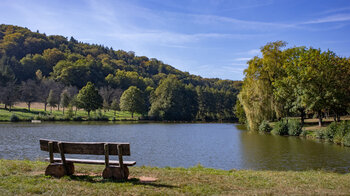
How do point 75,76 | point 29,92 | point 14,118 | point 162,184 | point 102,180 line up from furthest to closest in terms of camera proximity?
point 75,76
point 29,92
point 14,118
point 102,180
point 162,184

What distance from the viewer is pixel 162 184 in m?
8.24

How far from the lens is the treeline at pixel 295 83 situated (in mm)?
34688

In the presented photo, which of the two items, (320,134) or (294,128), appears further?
(294,128)

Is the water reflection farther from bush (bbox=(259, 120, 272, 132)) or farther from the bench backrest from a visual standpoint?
bush (bbox=(259, 120, 272, 132))

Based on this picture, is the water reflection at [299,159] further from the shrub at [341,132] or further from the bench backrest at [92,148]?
the bench backrest at [92,148]

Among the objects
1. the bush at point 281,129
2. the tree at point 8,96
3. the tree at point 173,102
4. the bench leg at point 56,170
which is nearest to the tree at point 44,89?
the tree at point 8,96

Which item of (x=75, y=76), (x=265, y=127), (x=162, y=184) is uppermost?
(x=75, y=76)

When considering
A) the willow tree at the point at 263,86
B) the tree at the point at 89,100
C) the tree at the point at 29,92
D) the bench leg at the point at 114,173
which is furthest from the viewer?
the tree at the point at 29,92

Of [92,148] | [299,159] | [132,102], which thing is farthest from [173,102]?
[92,148]

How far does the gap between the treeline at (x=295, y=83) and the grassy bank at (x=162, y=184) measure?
2799 centimetres

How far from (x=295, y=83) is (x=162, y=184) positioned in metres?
34.7

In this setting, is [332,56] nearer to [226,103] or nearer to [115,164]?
[115,164]

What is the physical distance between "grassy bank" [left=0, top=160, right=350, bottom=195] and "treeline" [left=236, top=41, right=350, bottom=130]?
28.0 metres

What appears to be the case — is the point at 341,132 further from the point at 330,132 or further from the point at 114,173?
the point at 114,173
